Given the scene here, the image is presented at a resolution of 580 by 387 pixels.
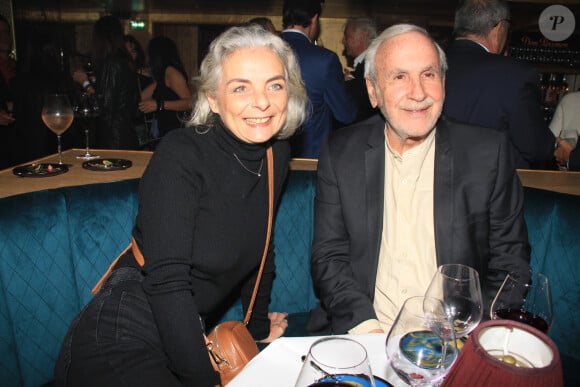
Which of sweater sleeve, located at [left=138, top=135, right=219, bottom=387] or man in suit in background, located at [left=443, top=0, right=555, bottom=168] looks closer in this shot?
sweater sleeve, located at [left=138, top=135, right=219, bottom=387]

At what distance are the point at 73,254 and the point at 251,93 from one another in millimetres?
1063

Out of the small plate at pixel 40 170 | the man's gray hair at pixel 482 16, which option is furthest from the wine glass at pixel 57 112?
the man's gray hair at pixel 482 16

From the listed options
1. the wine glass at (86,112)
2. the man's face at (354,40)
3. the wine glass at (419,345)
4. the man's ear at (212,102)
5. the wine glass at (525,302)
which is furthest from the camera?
the man's face at (354,40)

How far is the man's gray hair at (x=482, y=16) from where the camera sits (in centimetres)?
264

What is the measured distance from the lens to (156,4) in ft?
33.1

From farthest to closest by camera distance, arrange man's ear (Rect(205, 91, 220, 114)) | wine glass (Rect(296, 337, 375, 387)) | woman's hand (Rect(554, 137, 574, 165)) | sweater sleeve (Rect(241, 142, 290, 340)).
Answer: woman's hand (Rect(554, 137, 574, 165)), sweater sleeve (Rect(241, 142, 290, 340)), man's ear (Rect(205, 91, 220, 114)), wine glass (Rect(296, 337, 375, 387))

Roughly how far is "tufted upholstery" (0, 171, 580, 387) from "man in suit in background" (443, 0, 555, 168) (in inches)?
27.4

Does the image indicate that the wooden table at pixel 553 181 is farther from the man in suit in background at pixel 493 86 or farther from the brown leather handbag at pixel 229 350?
the brown leather handbag at pixel 229 350

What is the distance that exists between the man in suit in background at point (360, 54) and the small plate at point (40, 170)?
236 centimetres

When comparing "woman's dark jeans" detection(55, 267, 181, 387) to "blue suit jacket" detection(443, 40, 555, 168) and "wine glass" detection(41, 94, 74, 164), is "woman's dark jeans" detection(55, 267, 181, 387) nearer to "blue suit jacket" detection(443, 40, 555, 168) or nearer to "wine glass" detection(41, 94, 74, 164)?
"wine glass" detection(41, 94, 74, 164)

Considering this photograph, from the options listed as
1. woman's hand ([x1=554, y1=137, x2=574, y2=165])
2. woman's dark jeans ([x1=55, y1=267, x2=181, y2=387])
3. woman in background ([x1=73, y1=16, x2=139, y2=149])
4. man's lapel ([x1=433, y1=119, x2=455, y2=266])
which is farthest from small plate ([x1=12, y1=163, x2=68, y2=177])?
woman's hand ([x1=554, y1=137, x2=574, y2=165])

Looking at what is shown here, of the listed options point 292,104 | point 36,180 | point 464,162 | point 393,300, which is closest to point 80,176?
point 36,180

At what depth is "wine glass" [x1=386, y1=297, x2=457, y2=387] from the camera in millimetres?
816

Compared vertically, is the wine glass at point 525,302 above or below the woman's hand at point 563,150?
below
